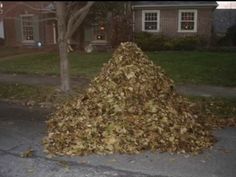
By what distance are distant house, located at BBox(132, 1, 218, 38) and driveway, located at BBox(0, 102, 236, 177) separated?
19.5m

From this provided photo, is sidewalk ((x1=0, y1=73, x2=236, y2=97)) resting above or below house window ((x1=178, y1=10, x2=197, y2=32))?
below

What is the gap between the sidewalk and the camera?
11.0 meters

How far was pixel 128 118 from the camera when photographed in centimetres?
667

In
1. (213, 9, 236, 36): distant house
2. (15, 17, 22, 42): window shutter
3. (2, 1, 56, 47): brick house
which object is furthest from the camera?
(213, 9, 236, 36): distant house

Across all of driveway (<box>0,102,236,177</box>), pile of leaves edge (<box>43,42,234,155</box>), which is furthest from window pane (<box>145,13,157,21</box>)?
driveway (<box>0,102,236,177</box>)

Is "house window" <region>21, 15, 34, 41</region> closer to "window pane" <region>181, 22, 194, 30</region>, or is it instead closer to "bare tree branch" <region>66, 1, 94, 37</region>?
"window pane" <region>181, 22, 194, 30</region>

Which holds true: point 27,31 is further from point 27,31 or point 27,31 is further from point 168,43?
point 168,43

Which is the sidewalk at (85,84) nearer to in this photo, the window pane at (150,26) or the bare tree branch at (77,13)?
the bare tree branch at (77,13)

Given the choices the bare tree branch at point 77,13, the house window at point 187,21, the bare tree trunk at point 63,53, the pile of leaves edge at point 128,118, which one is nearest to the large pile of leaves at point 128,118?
the pile of leaves edge at point 128,118

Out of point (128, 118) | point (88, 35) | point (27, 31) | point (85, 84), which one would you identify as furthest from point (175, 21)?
point (128, 118)

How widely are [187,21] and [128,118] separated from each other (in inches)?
802

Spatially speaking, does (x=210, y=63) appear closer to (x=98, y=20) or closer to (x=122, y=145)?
(x=98, y=20)

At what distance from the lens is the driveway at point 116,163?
217 inches

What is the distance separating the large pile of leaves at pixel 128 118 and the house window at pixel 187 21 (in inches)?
748
